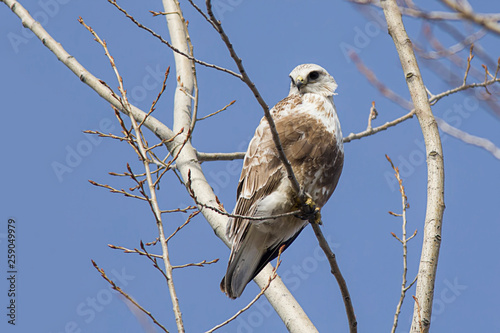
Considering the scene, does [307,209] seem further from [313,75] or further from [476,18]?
[476,18]

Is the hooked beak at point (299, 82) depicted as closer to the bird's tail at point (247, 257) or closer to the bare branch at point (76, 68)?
the bare branch at point (76, 68)

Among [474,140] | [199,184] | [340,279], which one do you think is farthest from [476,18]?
[199,184]

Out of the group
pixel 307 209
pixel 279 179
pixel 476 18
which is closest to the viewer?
pixel 476 18

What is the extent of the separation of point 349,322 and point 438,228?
2.45 feet

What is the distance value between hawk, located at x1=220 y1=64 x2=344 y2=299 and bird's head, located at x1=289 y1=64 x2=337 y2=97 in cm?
35

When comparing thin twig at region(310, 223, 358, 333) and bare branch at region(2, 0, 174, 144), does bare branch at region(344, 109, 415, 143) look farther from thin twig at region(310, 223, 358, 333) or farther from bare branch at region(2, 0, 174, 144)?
thin twig at region(310, 223, 358, 333)

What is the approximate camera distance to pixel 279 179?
4.54 meters

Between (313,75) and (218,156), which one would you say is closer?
(313,75)

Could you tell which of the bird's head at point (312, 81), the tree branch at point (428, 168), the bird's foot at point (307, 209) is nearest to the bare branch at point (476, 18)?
the tree branch at point (428, 168)

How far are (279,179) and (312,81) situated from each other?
1.31 meters

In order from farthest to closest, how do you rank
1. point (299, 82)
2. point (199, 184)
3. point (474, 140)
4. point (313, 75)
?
point (313, 75)
point (299, 82)
point (199, 184)
point (474, 140)

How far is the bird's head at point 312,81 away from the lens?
5.41m

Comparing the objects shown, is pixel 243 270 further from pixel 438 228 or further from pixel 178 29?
pixel 178 29

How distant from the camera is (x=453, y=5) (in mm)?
1988
